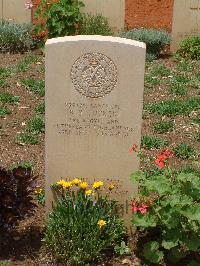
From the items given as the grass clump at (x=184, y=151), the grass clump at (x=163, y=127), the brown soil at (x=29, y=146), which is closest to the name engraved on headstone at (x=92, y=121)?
the brown soil at (x=29, y=146)

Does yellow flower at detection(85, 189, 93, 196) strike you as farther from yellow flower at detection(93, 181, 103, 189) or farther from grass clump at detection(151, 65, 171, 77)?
grass clump at detection(151, 65, 171, 77)

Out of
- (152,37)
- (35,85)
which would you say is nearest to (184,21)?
(152,37)

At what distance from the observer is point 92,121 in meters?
5.06

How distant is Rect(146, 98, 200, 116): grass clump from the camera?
8234 mm

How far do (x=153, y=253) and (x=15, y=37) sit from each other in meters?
6.55

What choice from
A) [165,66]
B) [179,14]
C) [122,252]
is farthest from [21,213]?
[179,14]

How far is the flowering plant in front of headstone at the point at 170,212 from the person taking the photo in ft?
15.2

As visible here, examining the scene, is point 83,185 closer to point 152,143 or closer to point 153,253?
point 153,253

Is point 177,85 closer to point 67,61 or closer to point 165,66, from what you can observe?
point 165,66

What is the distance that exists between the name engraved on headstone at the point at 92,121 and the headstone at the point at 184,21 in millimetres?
6264

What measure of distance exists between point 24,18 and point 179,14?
2.70 metres

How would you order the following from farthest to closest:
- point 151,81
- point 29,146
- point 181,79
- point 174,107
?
1. point 181,79
2. point 151,81
3. point 174,107
4. point 29,146

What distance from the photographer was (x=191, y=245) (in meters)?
4.68

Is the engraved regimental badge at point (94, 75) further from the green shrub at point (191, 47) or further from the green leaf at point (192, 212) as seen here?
the green shrub at point (191, 47)
